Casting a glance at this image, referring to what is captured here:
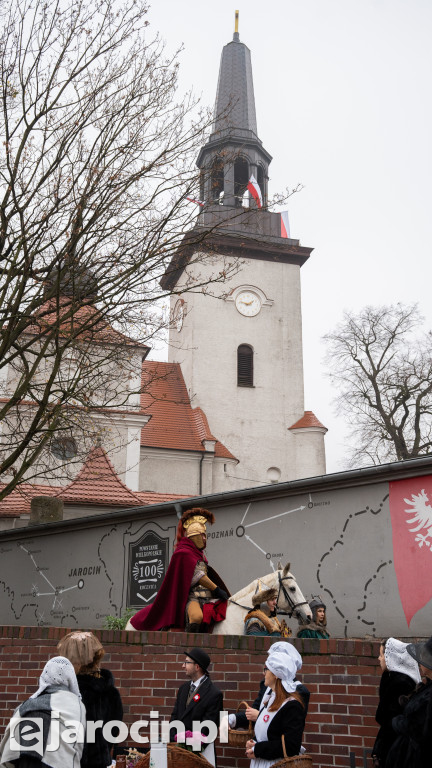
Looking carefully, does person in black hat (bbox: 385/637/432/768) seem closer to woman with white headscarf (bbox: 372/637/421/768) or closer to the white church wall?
woman with white headscarf (bbox: 372/637/421/768)

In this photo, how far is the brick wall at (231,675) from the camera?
21.9ft

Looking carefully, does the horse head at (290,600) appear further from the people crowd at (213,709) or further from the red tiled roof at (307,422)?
the red tiled roof at (307,422)

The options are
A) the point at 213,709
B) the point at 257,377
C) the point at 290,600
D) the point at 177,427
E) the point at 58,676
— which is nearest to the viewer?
the point at 58,676

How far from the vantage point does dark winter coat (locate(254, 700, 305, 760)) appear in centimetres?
527

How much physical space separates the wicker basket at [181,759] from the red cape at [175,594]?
267 cm

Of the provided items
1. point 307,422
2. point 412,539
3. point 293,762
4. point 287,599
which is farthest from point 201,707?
point 307,422

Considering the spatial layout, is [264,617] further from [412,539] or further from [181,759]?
[412,539]

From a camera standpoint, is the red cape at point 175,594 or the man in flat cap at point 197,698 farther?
the red cape at point 175,594

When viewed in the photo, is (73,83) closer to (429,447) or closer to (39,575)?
(39,575)

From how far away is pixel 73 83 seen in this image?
38.2 ft

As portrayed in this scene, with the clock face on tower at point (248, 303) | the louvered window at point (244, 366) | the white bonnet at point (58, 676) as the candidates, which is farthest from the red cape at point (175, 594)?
the clock face on tower at point (248, 303)

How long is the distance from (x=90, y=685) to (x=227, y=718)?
146 cm

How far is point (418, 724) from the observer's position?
427cm

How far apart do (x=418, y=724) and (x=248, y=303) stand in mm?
31624
